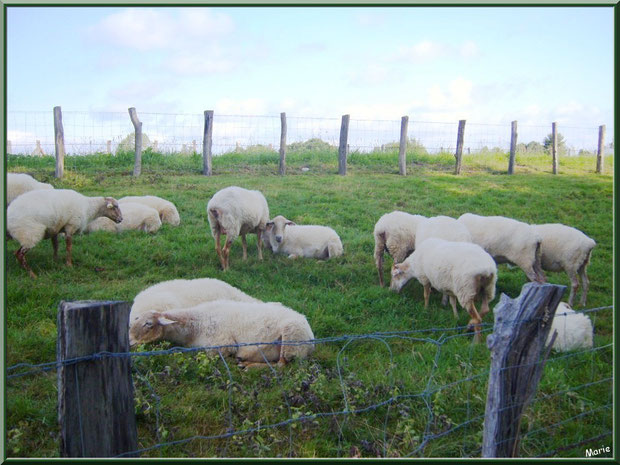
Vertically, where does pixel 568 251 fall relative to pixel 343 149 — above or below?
below

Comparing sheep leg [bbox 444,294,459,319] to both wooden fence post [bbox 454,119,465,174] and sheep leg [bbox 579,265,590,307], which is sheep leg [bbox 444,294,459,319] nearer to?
sheep leg [bbox 579,265,590,307]

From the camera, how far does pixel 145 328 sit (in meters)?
5.07

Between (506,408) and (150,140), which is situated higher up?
(150,140)

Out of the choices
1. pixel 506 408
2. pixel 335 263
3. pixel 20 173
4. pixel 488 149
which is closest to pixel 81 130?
pixel 20 173

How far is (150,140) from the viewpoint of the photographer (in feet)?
20.7

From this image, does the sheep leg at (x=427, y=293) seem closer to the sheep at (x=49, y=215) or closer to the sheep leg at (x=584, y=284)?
the sheep leg at (x=584, y=284)

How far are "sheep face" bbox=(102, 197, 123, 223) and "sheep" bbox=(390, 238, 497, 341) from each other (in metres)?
3.43

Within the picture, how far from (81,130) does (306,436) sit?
3.91 meters

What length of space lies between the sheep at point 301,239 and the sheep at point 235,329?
58.1 inches

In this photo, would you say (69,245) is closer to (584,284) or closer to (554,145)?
(584,284)

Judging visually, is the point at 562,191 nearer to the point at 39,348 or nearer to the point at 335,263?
the point at 335,263

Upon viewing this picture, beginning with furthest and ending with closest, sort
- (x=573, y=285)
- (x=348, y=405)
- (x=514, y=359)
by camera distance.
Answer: (x=573, y=285) → (x=348, y=405) → (x=514, y=359)

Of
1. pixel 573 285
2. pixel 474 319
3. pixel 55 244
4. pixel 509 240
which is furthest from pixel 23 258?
pixel 573 285

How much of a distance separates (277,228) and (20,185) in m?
3.23
